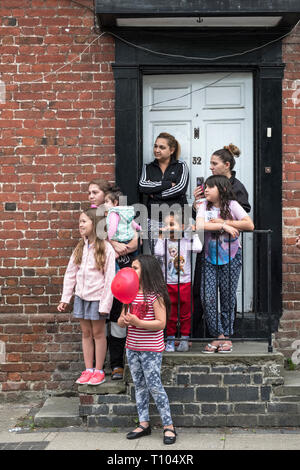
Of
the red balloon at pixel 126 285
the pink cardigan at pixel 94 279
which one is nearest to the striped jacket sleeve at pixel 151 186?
the pink cardigan at pixel 94 279

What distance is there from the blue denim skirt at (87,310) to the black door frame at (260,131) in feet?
4.69

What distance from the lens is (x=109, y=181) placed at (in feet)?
22.9

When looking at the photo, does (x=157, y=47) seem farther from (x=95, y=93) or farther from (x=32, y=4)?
(x=32, y=4)

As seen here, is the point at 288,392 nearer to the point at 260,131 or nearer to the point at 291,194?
the point at 291,194

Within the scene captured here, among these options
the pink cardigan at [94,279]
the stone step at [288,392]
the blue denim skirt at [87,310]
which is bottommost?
the stone step at [288,392]

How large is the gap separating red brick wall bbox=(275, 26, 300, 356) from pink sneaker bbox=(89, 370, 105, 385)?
200 cm

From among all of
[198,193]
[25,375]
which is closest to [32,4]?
[198,193]

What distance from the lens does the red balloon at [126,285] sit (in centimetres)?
514

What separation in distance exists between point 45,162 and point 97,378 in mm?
2413

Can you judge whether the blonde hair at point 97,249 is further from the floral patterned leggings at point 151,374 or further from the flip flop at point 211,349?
the flip flop at point 211,349

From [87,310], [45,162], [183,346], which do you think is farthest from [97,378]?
[45,162]

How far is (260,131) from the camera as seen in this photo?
272 inches

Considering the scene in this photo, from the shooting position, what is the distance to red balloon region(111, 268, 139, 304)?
203 inches

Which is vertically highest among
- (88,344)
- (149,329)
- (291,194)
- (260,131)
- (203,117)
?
(203,117)
